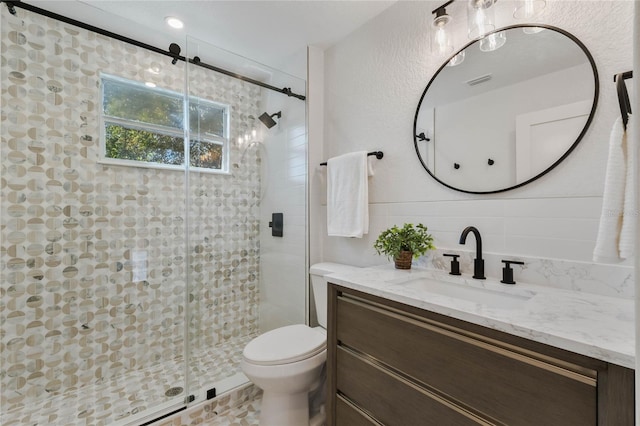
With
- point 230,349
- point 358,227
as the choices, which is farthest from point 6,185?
point 358,227

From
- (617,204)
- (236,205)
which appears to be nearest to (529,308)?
(617,204)

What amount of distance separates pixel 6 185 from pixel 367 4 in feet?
7.85

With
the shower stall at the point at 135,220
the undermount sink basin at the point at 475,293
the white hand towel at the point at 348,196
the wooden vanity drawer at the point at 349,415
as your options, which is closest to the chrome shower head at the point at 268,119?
the shower stall at the point at 135,220

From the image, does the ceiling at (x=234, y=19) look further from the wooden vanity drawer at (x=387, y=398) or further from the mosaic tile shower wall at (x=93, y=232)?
the wooden vanity drawer at (x=387, y=398)

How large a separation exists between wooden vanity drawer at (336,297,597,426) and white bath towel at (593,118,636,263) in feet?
1.13

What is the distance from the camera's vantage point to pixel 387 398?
3.19ft

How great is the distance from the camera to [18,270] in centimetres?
164

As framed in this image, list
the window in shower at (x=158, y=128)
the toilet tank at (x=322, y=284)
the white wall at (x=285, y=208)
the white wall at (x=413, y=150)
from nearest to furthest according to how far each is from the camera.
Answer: the white wall at (x=413, y=150)
the toilet tank at (x=322, y=284)
the window in shower at (x=158, y=128)
the white wall at (x=285, y=208)

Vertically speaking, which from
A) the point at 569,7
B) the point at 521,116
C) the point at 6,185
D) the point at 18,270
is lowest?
the point at 18,270

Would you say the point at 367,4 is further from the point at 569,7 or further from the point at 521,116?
the point at 521,116

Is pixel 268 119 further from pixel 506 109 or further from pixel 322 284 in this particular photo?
pixel 506 109

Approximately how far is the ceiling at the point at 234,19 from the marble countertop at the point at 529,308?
1.61 meters

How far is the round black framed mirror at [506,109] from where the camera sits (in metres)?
1.03

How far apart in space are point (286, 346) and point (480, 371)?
972 millimetres
